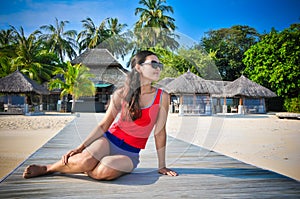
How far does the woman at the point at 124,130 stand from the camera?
198 centimetres

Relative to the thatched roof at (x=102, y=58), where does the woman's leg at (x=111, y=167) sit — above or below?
below

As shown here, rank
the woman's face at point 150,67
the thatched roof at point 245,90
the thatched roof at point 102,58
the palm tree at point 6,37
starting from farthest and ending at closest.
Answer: the palm tree at point 6,37
the thatched roof at point 245,90
the thatched roof at point 102,58
the woman's face at point 150,67

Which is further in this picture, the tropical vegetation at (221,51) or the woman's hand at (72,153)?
the tropical vegetation at (221,51)

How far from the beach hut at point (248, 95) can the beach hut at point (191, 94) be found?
3.44 m

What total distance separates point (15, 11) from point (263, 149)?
24.9 ft

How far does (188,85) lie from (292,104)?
9770 mm

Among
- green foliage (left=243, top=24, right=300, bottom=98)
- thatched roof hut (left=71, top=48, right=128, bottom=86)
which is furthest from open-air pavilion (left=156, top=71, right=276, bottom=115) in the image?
thatched roof hut (left=71, top=48, right=128, bottom=86)

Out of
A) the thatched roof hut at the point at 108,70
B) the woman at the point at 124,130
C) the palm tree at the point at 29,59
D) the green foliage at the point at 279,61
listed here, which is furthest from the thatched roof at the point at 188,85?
the woman at the point at 124,130

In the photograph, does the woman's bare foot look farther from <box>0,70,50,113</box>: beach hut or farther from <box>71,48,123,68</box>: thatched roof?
<box>0,70,50,113</box>: beach hut

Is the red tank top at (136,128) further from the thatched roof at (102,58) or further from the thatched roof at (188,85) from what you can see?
the thatched roof at (188,85)

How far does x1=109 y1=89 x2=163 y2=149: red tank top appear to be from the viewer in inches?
80.4

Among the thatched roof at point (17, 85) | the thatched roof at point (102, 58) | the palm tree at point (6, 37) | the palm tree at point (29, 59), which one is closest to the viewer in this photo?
the thatched roof at point (102, 58)

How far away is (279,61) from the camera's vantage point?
22.7 meters

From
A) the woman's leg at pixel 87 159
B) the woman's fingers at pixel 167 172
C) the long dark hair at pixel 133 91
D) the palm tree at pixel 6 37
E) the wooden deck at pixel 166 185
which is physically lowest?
the wooden deck at pixel 166 185
